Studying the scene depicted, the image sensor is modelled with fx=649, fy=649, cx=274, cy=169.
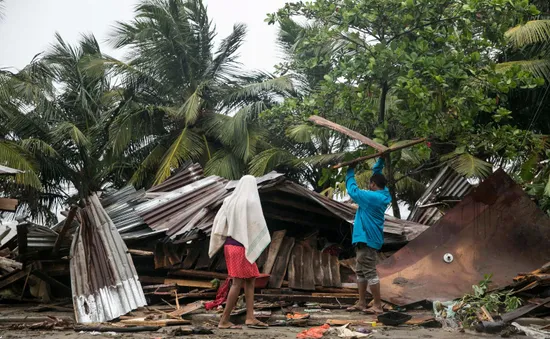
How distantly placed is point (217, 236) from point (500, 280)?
364cm

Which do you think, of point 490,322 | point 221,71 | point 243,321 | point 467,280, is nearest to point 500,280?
point 467,280

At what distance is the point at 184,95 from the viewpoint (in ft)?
77.6

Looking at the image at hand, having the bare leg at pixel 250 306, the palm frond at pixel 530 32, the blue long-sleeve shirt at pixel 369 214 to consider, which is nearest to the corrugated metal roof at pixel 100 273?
the bare leg at pixel 250 306

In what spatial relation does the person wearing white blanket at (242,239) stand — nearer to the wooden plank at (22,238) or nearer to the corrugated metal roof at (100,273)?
the corrugated metal roof at (100,273)

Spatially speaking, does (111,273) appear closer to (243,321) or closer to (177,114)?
(243,321)

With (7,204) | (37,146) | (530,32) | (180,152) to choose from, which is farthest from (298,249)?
(37,146)

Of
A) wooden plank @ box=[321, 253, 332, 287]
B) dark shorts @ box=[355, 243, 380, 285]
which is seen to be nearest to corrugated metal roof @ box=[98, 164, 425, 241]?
wooden plank @ box=[321, 253, 332, 287]

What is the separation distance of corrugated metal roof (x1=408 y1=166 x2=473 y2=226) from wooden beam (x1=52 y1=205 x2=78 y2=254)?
6.44 metres

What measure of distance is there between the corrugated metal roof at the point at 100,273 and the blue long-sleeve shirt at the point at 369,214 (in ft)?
9.41

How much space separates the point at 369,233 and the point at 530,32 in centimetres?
875

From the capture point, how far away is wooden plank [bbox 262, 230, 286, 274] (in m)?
9.05

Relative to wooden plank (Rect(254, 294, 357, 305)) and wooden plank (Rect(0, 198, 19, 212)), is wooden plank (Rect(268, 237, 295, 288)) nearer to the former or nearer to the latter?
wooden plank (Rect(254, 294, 357, 305))

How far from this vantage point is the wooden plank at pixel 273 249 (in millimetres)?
9055

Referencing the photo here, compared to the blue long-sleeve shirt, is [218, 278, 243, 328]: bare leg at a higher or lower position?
lower
